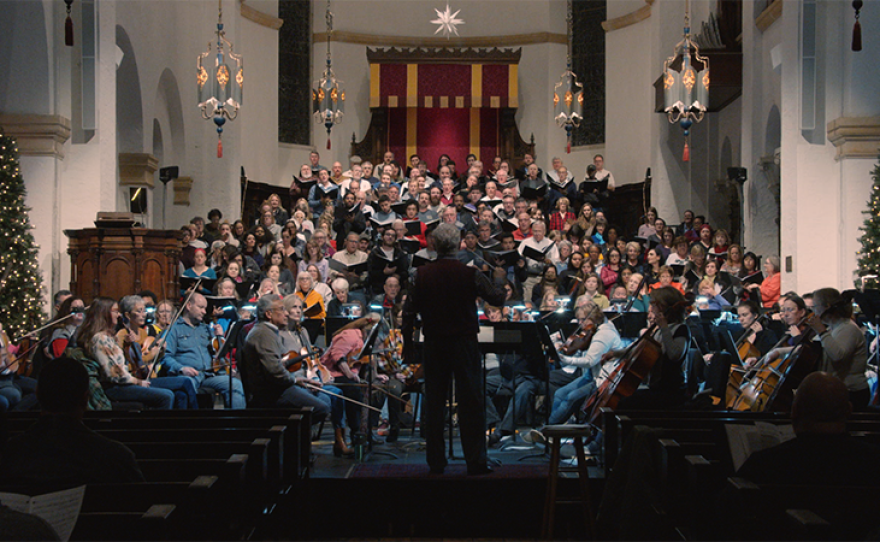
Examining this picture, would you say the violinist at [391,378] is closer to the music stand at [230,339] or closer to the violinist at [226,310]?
the music stand at [230,339]

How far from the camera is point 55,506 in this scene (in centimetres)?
215

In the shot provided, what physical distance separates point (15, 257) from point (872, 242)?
848 centimetres

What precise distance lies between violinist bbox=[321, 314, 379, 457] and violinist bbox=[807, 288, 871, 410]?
2.92m

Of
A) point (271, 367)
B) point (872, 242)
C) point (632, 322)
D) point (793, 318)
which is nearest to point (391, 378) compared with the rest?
point (271, 367)

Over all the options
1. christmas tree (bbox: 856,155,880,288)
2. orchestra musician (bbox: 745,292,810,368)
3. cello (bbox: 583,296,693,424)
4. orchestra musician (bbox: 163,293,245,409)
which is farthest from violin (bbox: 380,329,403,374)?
christmas tree (bbox: 856,155,880,288)

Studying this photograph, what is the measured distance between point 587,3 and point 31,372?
1533cm

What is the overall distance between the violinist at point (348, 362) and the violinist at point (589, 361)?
1.47 meters

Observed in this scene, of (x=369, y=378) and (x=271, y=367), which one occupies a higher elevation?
(x=271, y=367)

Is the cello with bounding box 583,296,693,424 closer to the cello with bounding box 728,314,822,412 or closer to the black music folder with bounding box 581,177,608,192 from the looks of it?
the cello with bounding box 728,314,822,412

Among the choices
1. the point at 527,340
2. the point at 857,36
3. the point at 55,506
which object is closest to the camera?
the point at 55,506

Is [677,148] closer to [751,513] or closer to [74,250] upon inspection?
[74,250]

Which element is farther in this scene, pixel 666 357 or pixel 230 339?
pixel 230 339

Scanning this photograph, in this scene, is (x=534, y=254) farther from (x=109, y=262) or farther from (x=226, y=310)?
(x=109, y=262)

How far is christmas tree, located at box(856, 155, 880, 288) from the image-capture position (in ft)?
29.4
